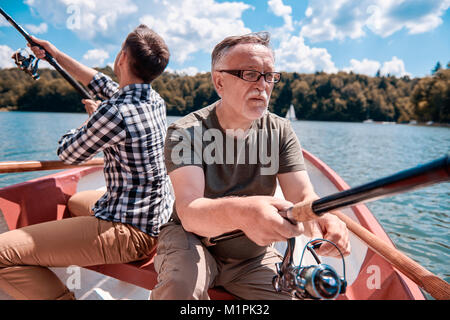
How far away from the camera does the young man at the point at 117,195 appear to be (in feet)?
4.95

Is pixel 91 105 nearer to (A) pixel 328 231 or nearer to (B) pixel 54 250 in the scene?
(B) pixel 54 250

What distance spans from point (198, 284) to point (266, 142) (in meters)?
0.81

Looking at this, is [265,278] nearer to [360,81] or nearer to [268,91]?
[268,91]

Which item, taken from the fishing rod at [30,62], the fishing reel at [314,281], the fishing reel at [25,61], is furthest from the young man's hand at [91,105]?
the fishing reel at [314,281]

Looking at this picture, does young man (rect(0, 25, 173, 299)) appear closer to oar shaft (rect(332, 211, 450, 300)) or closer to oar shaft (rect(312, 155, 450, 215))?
oar shaft (rect(312, 155, 450, 215))

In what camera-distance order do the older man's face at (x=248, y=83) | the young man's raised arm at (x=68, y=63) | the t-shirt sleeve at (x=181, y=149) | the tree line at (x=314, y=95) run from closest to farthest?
the t-shirt sleeve at (x=181, y=149), the older man's face at (x=248, y=83), the young man's raised arm at (x=68, y=63), the tree line at (x=314, y=95)

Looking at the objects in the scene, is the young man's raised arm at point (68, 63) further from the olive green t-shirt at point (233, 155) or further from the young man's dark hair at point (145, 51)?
the olive green t-shirt at point (233, 155)

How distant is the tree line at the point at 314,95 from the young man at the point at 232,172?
19727 mm

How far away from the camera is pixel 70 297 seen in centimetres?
159

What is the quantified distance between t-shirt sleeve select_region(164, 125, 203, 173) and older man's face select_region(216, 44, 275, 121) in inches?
11.0

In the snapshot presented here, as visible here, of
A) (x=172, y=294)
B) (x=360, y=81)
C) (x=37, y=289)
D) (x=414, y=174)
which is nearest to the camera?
(x=414, y=174)

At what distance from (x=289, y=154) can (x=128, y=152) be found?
0.91 m

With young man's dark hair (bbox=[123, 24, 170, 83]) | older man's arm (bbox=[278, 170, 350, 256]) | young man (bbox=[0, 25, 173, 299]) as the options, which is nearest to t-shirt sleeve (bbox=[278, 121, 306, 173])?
older man's arm (bbox=[278, 170, 350, 256])

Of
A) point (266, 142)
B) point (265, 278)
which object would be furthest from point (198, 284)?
point (266, 142)
